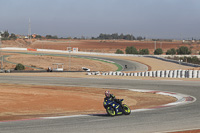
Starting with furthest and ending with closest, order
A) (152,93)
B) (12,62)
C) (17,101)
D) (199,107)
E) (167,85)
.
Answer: (12,62)
(167,85)
(152,93)
(17,101)
(199,107)

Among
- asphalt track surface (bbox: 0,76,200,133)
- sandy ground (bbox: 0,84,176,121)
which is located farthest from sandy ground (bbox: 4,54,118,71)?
asphalt track surface (bbox: 0,76,200,133)

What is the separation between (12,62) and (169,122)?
2552 inches

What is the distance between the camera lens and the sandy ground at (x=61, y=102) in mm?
18250

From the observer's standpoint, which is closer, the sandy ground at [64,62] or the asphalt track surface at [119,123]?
the asphalt track surface at [119,123]

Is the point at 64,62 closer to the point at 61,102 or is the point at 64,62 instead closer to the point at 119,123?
the point at 61,102

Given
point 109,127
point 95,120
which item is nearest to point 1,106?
point 95,120

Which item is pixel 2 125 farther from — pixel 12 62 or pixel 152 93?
pixel 12 62

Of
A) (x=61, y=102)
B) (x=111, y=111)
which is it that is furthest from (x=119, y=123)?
(x=61, y=102)

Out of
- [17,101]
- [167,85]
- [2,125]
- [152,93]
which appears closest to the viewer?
[2,125]

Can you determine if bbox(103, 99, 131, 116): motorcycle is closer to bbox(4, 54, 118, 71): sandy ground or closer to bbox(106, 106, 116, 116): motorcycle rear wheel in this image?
bbox(106, 106, 116, 116): motorcycle rear wheel

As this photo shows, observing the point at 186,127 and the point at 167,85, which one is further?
the point at 167,85

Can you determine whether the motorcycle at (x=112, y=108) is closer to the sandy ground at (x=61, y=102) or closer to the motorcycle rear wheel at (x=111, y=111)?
the motorcycle rear wheel at (x=111, y=111)

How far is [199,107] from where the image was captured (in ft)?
57.0

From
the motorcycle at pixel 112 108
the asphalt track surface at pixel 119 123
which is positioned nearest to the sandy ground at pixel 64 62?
the asphalt track surface at pixel 119 123
